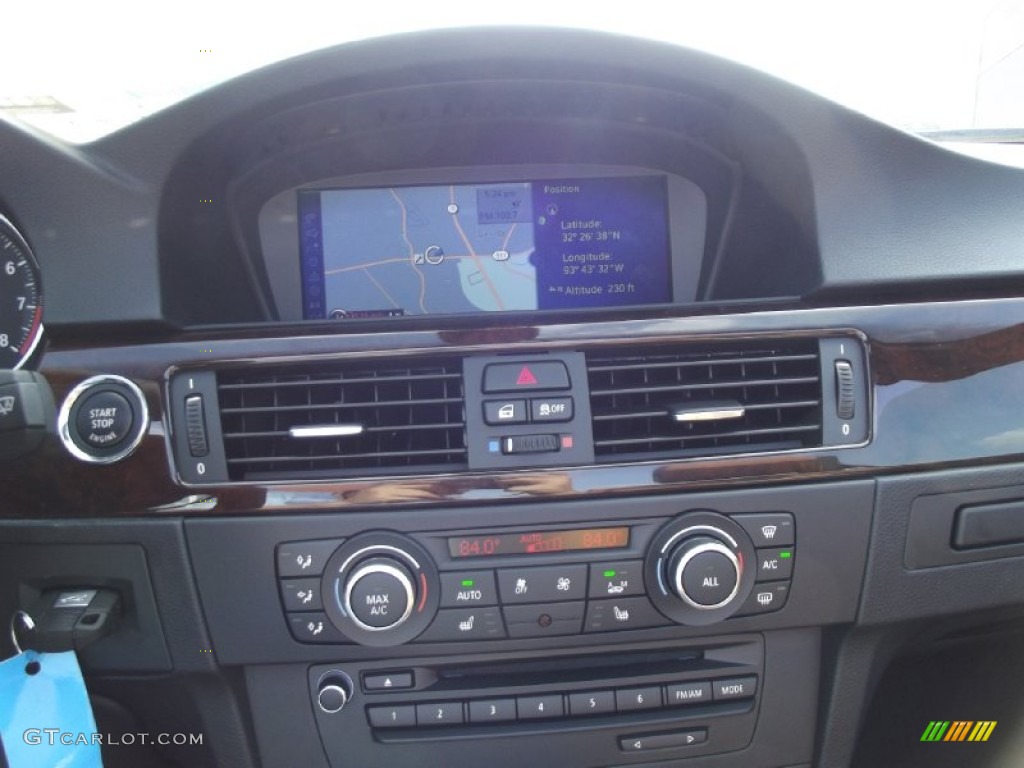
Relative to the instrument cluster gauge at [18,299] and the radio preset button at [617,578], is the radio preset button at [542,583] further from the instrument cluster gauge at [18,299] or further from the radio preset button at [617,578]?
the instrument cluster gauge at [18,299]

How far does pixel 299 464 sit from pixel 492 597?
44 cm

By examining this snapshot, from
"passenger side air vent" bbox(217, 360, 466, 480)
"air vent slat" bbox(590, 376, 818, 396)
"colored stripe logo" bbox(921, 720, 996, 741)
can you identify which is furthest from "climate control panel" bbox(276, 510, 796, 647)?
"colored stripe logo" bbox(921, 720, 996, 741)

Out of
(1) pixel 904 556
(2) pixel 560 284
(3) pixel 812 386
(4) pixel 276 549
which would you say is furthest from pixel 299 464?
(1) pixel 904 556

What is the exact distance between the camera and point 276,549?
1455 millimetres

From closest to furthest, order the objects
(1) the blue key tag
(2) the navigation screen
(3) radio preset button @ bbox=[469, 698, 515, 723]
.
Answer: (1) the blue key tag, (3) radio preset button @ bbox=[469, 698, 515, 723], (2) the navigation screen

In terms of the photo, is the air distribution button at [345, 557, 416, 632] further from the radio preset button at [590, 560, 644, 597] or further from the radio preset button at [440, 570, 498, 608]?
the radio preset button at [590, 560, 644, 597]

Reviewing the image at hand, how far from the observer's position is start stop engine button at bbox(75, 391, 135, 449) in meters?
1.44

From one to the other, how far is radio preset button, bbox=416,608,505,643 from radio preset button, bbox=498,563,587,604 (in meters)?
0.05

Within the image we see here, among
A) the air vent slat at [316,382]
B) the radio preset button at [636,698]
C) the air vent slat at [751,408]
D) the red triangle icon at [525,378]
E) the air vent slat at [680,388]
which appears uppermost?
the air vent slat at [316,382]

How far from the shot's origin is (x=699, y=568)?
1432mm

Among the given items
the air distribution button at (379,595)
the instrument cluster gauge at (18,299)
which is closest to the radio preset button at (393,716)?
the air distribution button at (379,595)

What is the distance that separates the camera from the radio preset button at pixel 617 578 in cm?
147

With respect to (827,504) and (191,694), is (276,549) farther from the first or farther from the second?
(827,504)

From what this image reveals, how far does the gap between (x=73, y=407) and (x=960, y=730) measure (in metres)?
2.15
